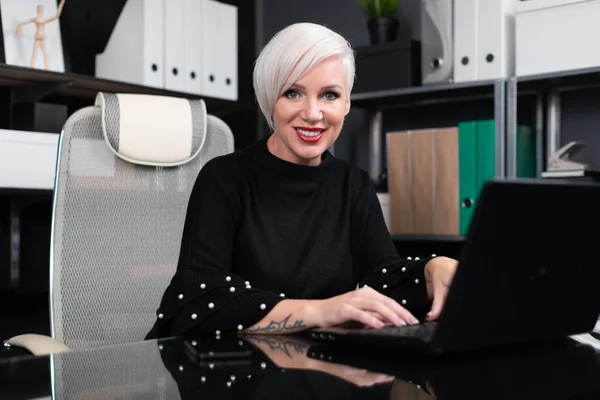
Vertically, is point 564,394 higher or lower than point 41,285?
higher

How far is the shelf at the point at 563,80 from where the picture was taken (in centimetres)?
248

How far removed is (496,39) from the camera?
2.67 metres

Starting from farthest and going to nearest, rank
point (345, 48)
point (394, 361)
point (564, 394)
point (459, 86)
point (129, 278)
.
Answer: point (459, 86)
point (129, 278)
point (345, 48)
point (394, 361)
point (564, 394)

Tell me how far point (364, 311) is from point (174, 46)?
2.26 m

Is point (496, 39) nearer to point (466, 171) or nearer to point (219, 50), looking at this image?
point (466, 171)

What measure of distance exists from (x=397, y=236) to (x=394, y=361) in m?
2.14

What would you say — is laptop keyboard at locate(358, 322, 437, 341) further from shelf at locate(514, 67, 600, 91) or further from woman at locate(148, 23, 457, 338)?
shelf at locate(514, 67, 600, 91)

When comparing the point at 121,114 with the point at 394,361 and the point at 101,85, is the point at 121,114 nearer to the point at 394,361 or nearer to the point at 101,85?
the point at 394,361

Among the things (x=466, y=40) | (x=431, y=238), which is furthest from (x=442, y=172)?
(x=466, y=40)

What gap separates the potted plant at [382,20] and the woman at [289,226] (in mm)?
1615

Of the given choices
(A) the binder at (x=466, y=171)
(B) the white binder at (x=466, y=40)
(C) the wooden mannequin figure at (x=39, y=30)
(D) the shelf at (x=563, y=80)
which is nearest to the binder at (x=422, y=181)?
(A) the binder at (x=466, y=171)

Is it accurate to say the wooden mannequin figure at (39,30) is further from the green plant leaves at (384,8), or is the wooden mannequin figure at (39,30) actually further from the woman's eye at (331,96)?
the woman's eye at (331,96)

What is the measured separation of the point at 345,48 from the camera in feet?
4.30

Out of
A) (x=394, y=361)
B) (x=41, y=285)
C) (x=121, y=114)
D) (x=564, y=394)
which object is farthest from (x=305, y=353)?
(x=41, y=285)
